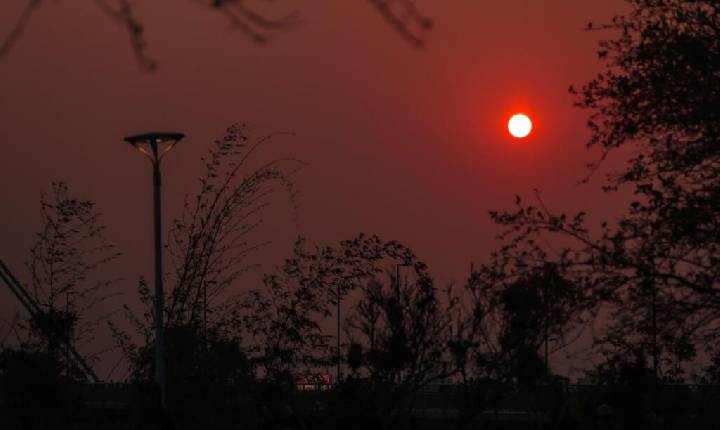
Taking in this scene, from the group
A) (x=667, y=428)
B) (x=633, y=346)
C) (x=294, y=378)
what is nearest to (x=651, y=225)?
(x=633, y=346)

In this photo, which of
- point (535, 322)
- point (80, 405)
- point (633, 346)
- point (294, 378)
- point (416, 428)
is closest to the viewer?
point (633, 346)

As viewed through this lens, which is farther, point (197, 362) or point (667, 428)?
point (667, 428)

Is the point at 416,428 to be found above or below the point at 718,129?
below

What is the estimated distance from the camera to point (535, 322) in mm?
23703

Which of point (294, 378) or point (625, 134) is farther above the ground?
point (625, 134)

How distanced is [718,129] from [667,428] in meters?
11.5

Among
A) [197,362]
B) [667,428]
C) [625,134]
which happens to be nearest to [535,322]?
[667,428]

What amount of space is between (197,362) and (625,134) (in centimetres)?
810

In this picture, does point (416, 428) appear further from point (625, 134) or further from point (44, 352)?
point (625, 134)

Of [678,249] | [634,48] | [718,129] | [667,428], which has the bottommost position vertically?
[667,428]

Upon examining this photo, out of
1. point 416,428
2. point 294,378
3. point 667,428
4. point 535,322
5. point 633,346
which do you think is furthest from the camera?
point 416,428

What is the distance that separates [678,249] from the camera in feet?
53.6

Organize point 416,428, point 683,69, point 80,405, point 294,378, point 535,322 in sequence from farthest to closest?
point 416,428 < point 535,322 < point 294,378 < point 80,405 < point 683,69

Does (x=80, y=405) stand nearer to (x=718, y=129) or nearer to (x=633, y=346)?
(x=633, y=346)
